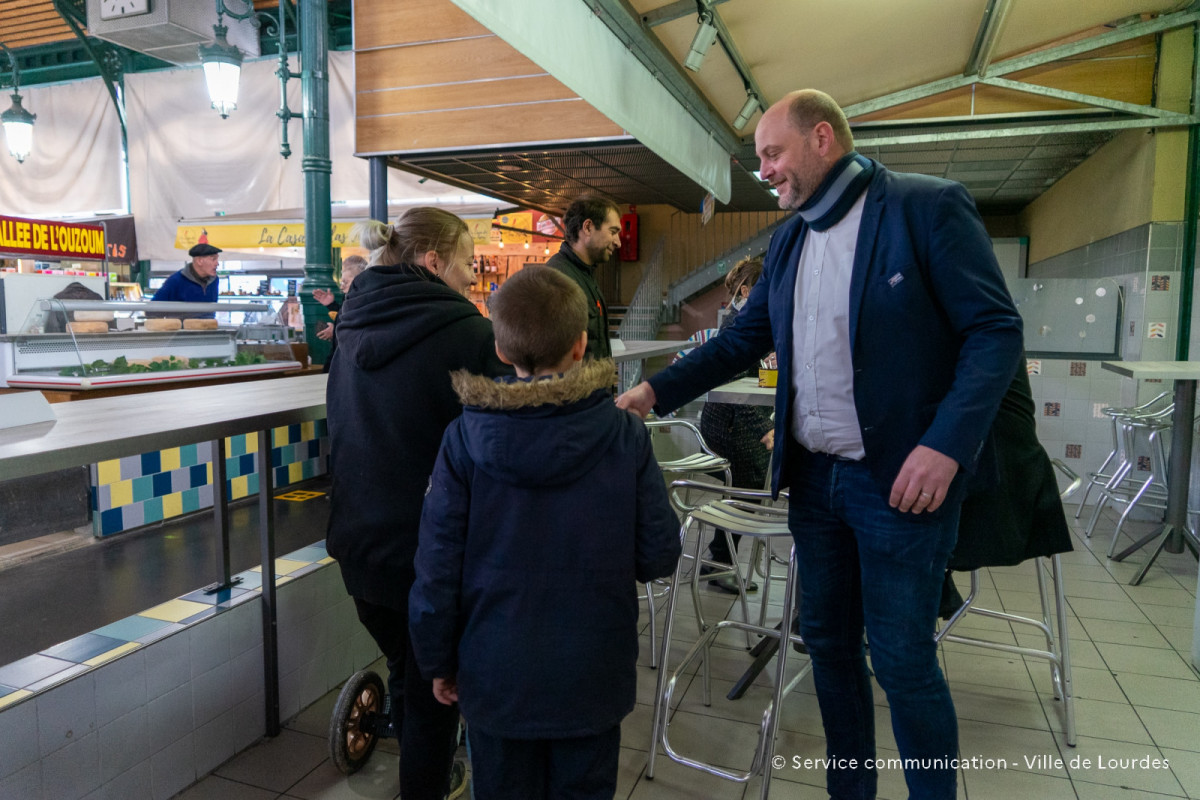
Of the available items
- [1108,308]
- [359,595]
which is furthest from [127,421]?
[1108,308]

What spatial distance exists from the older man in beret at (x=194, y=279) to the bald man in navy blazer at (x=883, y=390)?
5303 millimetres

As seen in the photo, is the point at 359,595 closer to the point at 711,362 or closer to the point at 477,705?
the point at 477,705

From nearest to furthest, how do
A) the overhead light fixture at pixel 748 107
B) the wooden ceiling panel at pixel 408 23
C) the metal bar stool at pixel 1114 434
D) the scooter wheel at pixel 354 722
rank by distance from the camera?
the scooter wheel at pixel 354 722
the wooden ceiling panel at pixel 408 23
the metal bar stool at pixel 1114 434
the overhead light fixture at pixel 748 107

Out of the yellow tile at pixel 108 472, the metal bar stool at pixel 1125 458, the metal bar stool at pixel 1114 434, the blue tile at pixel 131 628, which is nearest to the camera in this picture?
the blue tile at pixel 131 628

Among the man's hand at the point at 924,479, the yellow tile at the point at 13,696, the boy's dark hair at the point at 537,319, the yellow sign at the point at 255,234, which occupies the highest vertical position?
the yellow sign at the point at 255,234

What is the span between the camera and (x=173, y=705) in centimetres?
205

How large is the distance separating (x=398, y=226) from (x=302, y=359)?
14.6 feet

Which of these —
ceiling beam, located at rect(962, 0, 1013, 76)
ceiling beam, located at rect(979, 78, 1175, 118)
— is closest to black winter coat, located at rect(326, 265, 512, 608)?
ceiling beam, located at rect(962, 0, 1013, 76)

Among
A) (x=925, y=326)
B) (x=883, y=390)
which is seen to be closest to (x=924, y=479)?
(x=883, y=390)

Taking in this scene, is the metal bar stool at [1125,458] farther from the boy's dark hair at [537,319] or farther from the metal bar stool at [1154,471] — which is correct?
the boy's dark hair at [537,319]

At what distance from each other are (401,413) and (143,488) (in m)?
1.97

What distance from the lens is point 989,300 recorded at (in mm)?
1489

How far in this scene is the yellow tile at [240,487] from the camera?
11.5 ft

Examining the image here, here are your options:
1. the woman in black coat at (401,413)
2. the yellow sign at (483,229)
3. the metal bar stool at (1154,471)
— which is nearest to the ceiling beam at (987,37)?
the metal bar stool at (1154,471)
